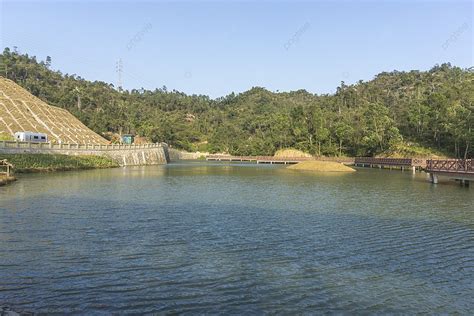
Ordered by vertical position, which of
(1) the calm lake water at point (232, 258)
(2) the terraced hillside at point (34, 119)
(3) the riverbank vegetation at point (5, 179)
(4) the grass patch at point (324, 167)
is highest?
(2) the terraced hillside at point (34, 119)

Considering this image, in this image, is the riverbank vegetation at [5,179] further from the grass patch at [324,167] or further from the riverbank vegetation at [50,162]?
the grass patch at [324,167]

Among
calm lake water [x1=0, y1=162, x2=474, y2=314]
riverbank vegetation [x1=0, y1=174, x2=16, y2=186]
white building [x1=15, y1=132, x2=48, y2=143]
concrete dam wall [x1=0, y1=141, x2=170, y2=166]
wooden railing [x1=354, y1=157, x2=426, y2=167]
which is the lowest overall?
calm lake water [x1=0, y1=162, x2=474, y2=314]

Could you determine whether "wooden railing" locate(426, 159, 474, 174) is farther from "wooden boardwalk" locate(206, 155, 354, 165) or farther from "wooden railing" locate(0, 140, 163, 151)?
"wooden boardwalk" locate(206, 155, 354, 165)

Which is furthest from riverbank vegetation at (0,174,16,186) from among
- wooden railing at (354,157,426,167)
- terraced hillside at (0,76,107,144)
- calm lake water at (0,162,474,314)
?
wooden railing at (354,157,426,167)

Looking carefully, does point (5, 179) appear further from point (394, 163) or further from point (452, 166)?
point (394, 163)

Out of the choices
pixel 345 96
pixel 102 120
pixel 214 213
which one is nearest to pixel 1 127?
pixel 102 120

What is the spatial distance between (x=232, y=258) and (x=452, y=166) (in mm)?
45314

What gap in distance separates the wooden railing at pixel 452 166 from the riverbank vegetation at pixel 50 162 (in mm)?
57820

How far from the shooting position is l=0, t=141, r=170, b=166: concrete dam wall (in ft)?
209

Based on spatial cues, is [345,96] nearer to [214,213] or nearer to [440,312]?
[214,213]

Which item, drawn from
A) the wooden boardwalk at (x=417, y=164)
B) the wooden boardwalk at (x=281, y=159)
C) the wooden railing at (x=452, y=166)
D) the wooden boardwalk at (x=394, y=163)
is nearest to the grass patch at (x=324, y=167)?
the wooden boardwalk at (x=394, y=163)

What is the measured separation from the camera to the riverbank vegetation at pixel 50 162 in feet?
195

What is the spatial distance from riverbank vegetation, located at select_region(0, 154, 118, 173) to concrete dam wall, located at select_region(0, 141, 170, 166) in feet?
5.21

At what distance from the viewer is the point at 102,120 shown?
16725 centimetres
